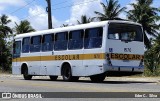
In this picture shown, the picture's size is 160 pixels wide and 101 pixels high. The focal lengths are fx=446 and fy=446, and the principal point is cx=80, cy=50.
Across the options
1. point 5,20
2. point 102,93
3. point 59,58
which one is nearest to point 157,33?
point 5,20

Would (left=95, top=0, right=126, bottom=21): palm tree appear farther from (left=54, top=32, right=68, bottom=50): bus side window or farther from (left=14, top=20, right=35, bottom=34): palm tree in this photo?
(left=54, top=32, right=68, bottom=50): bus side window

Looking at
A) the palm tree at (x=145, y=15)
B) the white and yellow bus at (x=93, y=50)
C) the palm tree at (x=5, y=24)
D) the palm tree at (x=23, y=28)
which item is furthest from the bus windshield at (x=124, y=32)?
the palm tree at (x=5, y=24)

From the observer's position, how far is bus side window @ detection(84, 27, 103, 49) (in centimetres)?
2138

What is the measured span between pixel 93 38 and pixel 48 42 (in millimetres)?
4416

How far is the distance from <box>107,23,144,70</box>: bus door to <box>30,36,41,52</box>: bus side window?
20.5 feet

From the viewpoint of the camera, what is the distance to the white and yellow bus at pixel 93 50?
835 inches

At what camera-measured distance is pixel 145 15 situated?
6319 centimetres

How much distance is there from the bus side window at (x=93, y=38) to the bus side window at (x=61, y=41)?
194cm

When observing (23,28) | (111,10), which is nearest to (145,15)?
(111,10)

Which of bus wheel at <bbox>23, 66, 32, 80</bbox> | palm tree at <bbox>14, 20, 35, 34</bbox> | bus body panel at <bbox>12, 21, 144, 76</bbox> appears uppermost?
palm tree at <bbox>14, 20, 35, 34</bbox>

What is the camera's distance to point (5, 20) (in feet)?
292

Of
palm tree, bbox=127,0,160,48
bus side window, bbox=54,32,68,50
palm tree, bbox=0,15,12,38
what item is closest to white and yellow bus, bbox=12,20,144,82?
bus side window, bbox=54,32,68,50

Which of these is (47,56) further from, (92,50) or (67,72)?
(92,50)

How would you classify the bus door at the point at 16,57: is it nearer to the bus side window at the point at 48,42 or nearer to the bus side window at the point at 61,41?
the bus side window at the point at 48,42
